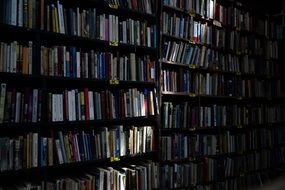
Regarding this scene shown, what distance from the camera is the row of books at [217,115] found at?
305 cm

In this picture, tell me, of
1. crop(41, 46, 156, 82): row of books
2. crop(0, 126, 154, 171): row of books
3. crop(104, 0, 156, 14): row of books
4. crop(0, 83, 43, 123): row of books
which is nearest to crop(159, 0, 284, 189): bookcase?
crop(104, 0, 156, 14): row of books

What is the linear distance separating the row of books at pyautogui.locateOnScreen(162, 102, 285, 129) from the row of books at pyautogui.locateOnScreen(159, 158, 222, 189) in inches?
15.6

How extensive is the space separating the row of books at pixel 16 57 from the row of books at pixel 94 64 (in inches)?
3.6

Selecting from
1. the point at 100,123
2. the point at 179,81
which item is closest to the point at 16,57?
the point at 100,123

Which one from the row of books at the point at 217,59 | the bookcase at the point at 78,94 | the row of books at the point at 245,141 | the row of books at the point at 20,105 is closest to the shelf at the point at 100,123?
the bookcase at the point at 78,94

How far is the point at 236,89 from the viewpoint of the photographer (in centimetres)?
→ 377

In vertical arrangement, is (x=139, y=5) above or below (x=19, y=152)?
above

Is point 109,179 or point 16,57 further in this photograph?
point 109,179

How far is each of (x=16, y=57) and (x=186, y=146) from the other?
1882mm

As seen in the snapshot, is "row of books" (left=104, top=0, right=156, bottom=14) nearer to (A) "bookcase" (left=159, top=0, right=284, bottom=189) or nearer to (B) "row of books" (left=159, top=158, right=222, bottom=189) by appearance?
(A) "bookcase" (left=159, top=0, right=284, bottom=189)

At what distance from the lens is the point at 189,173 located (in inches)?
125

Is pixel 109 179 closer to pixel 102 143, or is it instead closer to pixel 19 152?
pixel 102 143

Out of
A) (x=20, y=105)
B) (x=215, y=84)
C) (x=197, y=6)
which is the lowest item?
(x=20, y=105)

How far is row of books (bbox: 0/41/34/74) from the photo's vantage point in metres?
1.99
